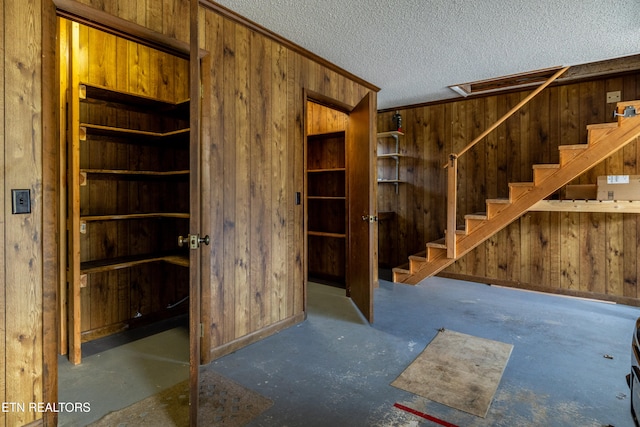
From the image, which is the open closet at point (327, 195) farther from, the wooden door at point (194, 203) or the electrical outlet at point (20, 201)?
the electrical outlet at point (20, 201)

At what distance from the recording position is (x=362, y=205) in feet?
11.2

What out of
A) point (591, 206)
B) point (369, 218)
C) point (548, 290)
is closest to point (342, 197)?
point (369, 218)

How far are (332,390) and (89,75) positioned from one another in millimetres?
2951

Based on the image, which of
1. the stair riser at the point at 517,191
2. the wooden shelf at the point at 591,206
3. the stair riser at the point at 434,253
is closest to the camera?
the wooden shelf at the point at 591,206

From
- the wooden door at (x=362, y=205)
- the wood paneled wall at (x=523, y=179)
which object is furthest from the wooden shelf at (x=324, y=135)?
the wood paneled wall at (x=523, y=179)

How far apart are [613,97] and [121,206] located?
5204mm

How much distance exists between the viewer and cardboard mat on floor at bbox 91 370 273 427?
5.76 feet

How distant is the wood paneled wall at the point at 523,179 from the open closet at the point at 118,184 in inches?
133

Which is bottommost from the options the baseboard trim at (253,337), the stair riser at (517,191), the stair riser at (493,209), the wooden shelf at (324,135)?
the baseboard trim at (253,337)

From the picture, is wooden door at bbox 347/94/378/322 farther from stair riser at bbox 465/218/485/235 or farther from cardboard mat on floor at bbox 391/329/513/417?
stair riser at bbox 465/218/485/235

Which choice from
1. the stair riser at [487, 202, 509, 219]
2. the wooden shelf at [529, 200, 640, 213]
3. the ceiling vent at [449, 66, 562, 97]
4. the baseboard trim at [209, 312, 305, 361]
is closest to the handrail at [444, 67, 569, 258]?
the ceiling vent at [449, 66, 562, 97]

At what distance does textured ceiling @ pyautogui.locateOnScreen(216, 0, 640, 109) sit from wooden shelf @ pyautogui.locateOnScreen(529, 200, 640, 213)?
1.40 m

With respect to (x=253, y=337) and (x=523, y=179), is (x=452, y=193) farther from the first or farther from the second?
(x=253, y=337)

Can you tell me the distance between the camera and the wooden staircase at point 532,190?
3238mm
